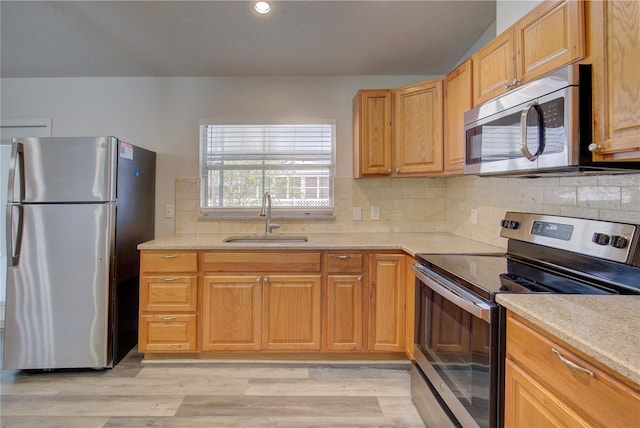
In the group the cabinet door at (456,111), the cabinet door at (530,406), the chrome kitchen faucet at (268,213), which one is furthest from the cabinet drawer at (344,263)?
the cabinet door at (530,406)

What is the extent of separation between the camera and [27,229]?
7.54 feet

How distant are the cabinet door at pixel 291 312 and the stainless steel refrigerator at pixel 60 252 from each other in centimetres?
107

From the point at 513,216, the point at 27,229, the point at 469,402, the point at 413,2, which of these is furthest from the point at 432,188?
the point at 27,229

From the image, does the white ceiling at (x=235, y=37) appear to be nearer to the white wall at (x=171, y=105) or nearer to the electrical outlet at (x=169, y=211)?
the white wall at (x=171, y=105)

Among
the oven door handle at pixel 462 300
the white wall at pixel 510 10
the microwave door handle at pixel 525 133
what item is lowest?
the oven door handle at pixel 462 300

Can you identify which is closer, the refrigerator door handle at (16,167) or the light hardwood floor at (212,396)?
the light hardwood floor at (212,396)

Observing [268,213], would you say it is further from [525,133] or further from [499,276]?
[525,133]

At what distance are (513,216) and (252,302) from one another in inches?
67.5

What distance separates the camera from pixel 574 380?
0.85 metres

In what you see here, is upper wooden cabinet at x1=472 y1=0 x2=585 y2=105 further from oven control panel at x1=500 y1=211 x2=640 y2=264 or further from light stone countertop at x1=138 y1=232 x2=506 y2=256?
light stone countertop at x1=138 y1=232 x2=506 y2=256

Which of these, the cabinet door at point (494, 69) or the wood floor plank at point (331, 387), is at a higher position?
the cabinet door at point (494, 69)

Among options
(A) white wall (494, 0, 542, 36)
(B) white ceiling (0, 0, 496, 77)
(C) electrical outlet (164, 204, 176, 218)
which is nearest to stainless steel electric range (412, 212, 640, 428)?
(A) white wall (494, 0, 542, 36)

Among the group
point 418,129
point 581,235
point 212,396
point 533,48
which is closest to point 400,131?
point 418,129

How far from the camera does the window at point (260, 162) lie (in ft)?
10.2
